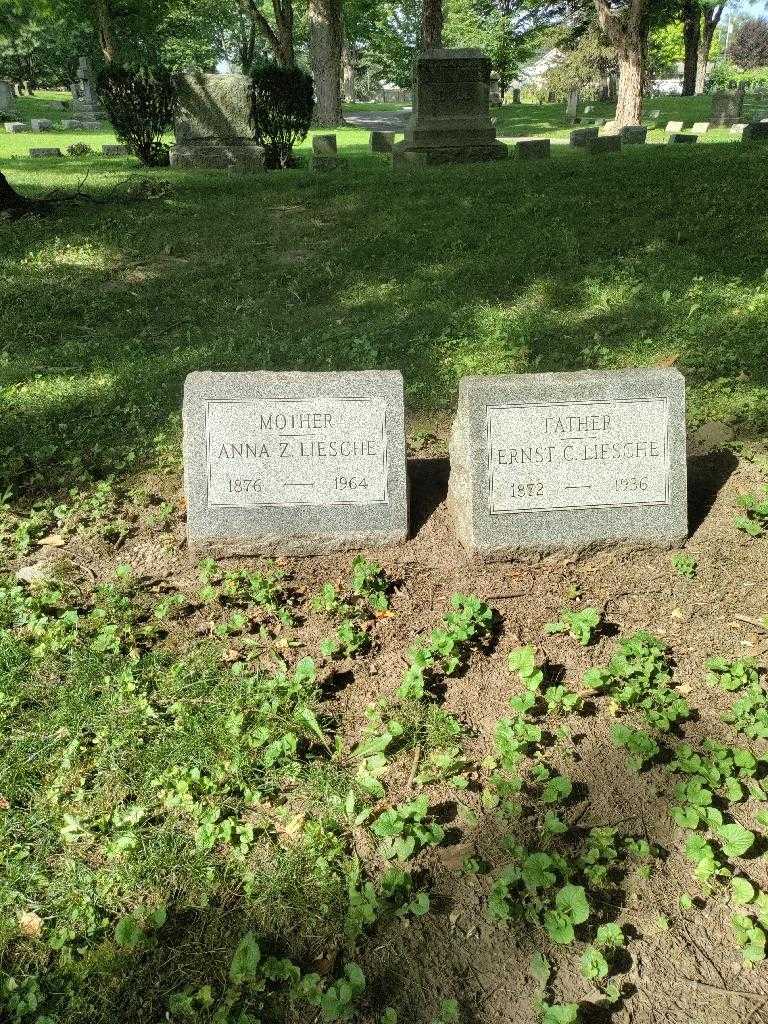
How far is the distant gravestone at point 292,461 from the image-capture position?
12.1 feet

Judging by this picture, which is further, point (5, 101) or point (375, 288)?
point (5, 101)

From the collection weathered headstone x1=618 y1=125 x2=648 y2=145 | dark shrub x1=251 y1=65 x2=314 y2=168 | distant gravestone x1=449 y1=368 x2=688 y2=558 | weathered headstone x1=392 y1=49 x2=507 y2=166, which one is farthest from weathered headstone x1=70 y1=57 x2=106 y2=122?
distant gravestone x1=449 y1=368 x2=688 y2=558

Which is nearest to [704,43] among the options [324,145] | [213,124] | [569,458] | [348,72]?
[348,72]

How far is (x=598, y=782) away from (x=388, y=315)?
5128 mm

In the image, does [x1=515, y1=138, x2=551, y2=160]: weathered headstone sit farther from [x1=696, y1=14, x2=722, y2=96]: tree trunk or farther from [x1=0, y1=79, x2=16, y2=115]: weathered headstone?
[x1=696, y1=14, x2=722, y2=96]: tree trunk

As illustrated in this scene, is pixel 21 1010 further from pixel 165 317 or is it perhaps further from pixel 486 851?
pixel 165 317

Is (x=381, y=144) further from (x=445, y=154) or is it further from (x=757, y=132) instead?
(x=757, y=132)

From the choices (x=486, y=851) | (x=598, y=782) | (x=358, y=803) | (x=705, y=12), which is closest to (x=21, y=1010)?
(x=358, y=803)

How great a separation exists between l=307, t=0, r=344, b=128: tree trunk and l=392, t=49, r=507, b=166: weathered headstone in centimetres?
1201

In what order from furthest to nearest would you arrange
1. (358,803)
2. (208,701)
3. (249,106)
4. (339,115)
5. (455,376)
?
(339,115), (249,106), (455,376), (208,701), (358,803)

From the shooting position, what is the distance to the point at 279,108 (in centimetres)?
1468

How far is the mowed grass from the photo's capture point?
5.57 metres

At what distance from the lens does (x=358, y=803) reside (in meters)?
2.65

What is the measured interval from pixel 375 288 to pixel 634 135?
1204cm
